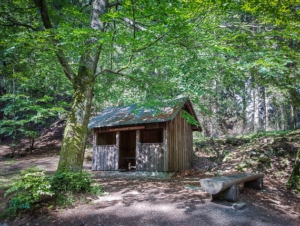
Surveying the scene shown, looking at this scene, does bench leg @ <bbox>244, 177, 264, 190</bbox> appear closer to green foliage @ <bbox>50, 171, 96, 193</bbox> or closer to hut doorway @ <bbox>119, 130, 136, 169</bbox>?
green foliage @ <bbox>50, 171, 96, 193</bbox>

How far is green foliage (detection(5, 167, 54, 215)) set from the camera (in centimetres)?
456

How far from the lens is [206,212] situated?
15.2ft

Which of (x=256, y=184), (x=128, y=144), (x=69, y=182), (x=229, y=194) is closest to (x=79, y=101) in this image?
(x=69, y=182)

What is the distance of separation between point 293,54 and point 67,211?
24.7ft

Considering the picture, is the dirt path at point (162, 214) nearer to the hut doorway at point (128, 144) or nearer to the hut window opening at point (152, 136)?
the hut window opening at point (152, 136)

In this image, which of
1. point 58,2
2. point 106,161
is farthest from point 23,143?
point 58,2

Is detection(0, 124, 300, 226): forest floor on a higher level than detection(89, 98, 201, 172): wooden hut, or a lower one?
lower

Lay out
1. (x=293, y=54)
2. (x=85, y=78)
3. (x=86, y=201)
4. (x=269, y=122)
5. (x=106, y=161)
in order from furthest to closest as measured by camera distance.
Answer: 1. (x=269, y=122)
2. (x=106, y=161)
3. (x=85, y=78)
4. (x=293, y=54)
5. (x=86, y=201)

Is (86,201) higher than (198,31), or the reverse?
(198,31)

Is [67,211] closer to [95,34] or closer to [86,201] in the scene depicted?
[86,201]

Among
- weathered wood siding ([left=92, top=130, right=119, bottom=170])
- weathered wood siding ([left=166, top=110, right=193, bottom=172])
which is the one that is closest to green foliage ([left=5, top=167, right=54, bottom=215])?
weathered wood siding ([left=166, top=110, right=193, bottom=172])

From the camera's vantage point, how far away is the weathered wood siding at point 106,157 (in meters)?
12.2

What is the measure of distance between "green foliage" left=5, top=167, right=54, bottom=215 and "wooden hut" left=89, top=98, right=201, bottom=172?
500cm

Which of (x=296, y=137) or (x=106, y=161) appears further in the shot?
(x=106, y=161)
